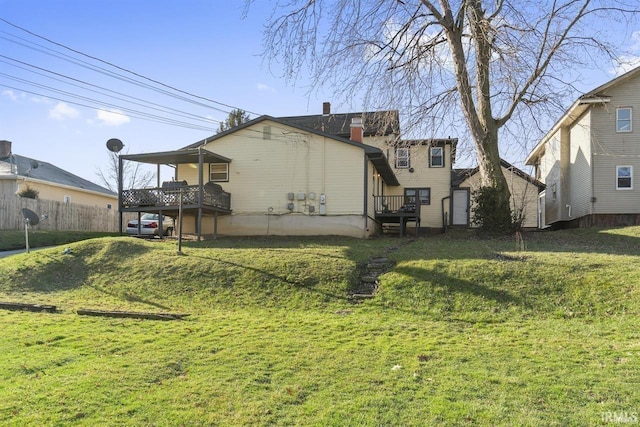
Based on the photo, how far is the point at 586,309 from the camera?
9.34m

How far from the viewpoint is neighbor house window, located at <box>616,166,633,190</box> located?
2039 cm

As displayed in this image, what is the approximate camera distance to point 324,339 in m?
7.78

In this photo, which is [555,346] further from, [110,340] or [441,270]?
[110,340]

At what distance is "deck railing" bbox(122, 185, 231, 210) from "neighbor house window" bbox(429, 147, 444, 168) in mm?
12340

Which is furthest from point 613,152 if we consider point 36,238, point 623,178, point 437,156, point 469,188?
point 36,238

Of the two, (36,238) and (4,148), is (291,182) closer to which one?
(36,238)

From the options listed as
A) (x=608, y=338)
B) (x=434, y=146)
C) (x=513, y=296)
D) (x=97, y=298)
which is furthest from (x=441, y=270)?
(x=434, y=146)

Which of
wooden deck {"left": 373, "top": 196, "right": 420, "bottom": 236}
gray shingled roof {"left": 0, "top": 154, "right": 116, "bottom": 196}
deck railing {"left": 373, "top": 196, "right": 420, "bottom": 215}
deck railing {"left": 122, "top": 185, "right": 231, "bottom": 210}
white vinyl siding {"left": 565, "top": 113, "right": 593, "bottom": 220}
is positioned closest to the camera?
deck railing {"left": 122, "top": 185, "right": 231, "bottom": 210}

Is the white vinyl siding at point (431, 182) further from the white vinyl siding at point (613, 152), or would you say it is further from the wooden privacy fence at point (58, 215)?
the wooden privacy fence at point (58, 215)

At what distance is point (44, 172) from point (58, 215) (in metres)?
5.61

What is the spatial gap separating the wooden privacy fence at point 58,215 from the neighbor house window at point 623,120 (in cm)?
2702

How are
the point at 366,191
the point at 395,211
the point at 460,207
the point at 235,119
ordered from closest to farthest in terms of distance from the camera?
1. the point at 366,191
2. the point at 395,211
3. the point at 460,207
4. the point at 235,119

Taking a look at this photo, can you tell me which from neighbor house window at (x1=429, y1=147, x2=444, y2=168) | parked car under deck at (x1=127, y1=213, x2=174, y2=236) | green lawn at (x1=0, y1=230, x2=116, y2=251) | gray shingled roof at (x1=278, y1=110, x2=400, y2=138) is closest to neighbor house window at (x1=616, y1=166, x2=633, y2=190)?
neighbor house window at (x1=429, y1=147, x2=444, y2=168)

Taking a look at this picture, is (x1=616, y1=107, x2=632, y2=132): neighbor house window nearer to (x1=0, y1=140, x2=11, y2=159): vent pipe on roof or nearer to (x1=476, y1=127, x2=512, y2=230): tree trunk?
(x1=476, y1=127, x2=512, y2=230): tree trunk
